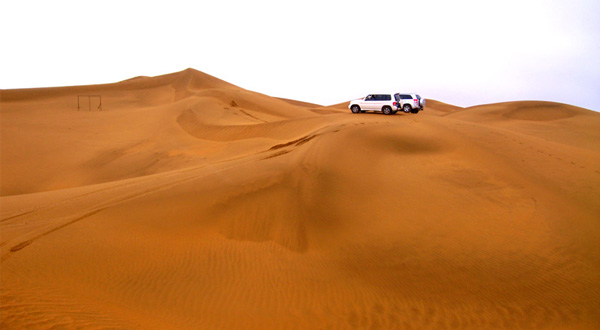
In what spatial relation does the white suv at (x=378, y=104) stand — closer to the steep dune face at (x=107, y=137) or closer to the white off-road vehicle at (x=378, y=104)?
the white off-road vehicle at (x=378, y=104)

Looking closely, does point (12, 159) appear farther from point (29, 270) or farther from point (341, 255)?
point (341, 255)

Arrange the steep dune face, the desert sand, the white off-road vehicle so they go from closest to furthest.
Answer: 1. the desert sand
2. the steep dune face
3. the white off-road vehicle

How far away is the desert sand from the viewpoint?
5.87m

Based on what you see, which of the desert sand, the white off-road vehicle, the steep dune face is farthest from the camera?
the white off-road vehicle

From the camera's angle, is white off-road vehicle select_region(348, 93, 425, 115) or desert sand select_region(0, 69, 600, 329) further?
white off-road vehicle select_region(348, 93, 425, 115)

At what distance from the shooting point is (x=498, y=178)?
35.0ft

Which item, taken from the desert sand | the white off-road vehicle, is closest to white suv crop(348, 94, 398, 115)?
the white off-road vehicle

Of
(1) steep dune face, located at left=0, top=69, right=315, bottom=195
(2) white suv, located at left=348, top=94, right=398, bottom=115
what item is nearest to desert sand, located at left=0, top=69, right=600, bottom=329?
(1) steep dune face, located at left=0, top=69, right=315, bottom=195

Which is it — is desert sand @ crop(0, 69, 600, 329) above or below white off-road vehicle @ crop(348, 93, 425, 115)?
below

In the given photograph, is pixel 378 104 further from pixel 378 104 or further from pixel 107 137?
pixel 107 137

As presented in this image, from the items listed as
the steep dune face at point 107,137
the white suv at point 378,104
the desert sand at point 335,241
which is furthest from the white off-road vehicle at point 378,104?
the desert sand at point 335,241

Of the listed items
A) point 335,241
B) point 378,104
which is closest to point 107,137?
point 378,104

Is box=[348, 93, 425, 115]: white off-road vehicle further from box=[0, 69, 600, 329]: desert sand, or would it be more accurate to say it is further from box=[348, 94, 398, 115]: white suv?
box=[0, 69, 600, 329]: desert sand

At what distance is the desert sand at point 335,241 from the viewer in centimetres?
587
